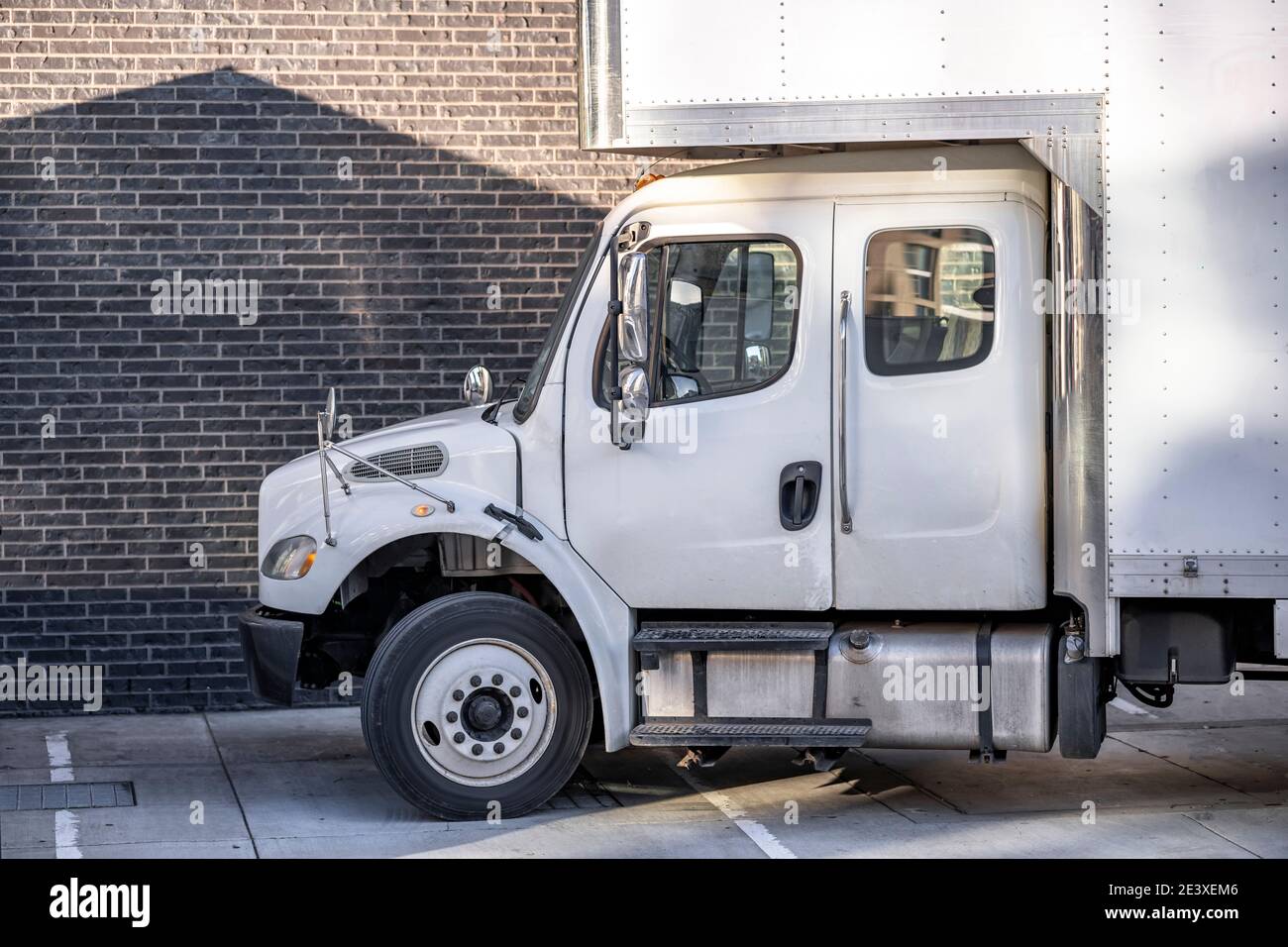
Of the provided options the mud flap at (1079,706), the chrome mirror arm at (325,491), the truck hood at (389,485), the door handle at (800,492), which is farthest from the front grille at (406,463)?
the mud flap at (1079,706)

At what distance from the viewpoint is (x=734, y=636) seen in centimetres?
698

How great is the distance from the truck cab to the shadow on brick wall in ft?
8.89

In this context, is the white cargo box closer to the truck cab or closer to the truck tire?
the truck cab

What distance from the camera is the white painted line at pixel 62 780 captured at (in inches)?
266

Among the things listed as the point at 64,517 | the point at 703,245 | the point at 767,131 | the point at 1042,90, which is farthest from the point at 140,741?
the point at 1042,90

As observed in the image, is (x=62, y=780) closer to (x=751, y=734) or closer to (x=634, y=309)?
(x=751, y=734)

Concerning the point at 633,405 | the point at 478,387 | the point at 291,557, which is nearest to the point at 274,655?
the point at 291,557

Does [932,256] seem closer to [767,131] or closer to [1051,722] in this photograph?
[767,131]

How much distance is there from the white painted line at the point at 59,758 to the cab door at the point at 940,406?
13.3ft

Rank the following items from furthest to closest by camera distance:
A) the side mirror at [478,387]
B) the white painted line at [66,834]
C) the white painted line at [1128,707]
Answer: the white painted line at [1128,707]
the side mirror at [478,387]
the white painted line at [66,834]

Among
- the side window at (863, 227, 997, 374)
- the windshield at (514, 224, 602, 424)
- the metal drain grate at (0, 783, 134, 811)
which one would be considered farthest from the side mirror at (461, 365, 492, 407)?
the metal drain grate at (0, 783, 134, 811)

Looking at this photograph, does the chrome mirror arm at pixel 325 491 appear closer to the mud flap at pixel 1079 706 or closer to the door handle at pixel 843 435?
the door handle at pixel 843 435

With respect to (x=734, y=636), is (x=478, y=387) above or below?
above

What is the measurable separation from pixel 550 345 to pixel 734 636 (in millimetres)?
1518
